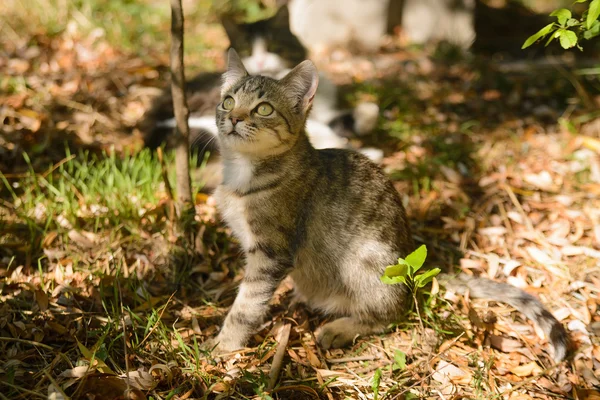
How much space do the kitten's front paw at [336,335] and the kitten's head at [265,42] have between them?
328 cm

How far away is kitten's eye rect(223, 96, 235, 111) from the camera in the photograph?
8.89ft

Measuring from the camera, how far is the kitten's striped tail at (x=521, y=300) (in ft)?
8.16

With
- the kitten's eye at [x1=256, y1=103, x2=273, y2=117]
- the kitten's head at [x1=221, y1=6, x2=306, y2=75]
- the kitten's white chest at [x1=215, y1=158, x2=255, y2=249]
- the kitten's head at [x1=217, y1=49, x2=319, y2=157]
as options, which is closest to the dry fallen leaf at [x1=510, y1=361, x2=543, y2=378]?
the kitten's white chest at [x1=215, y1=158, x2=255, y2=249]

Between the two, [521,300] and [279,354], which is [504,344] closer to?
[521,300]

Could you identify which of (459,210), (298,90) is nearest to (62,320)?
(298,90)

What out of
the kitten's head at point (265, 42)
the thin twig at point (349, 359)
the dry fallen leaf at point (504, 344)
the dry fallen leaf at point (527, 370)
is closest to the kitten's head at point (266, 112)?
the thin twig at point (349, 359)

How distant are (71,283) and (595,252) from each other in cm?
337

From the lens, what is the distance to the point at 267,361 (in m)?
2.55

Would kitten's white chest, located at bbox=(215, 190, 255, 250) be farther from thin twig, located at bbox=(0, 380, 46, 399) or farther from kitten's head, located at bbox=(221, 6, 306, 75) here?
kitten's head, located at bbox=(221, 6, 306, 75)

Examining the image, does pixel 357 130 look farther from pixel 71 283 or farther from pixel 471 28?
pixel 471 28

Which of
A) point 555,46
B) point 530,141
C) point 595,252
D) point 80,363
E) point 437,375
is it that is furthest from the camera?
point 555,46

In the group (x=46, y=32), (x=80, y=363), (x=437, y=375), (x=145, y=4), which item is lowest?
(x=437, y=375)

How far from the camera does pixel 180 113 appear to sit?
3.01m

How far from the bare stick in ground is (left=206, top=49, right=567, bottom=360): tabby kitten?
33 cm
